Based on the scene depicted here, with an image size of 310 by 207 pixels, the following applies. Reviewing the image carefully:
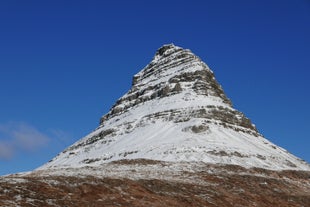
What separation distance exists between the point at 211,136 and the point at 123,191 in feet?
194

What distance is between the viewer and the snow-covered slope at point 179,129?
80.3m

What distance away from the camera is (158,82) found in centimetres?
12888

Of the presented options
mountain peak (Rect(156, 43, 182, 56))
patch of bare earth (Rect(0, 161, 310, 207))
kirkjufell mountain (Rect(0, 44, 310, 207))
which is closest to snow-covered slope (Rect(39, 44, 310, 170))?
kirkjufell mountain (Rect(0, 44, 310, 207))

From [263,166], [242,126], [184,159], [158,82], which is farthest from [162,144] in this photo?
[158,82]

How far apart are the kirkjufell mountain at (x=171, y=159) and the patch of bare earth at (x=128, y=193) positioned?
0.08m

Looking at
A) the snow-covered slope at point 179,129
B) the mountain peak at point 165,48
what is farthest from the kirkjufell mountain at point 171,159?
the mountain peak at point 165,48

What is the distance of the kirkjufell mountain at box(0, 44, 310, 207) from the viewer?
31.3 m

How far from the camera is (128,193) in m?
32.4

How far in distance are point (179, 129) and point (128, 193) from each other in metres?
61.9

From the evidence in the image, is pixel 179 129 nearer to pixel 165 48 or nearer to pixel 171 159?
pixel 171 159

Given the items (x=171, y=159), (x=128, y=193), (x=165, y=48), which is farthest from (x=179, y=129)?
(x=165, y=48)

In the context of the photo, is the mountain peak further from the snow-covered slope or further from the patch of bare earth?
the patch of bare earth

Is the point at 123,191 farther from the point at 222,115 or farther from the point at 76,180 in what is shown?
the point at 222,115

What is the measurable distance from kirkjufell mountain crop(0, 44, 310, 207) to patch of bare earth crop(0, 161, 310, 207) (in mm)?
76
